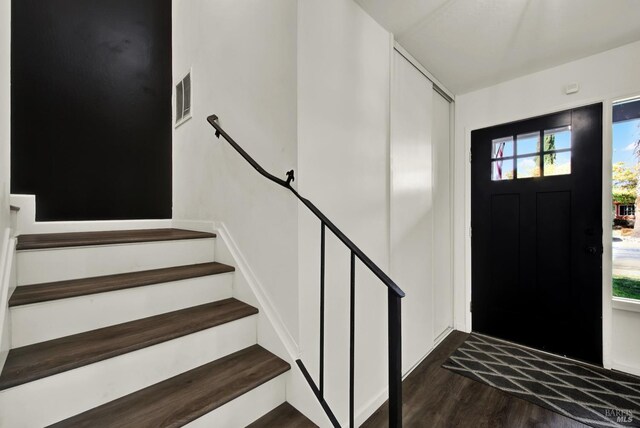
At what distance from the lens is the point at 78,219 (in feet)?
7.62

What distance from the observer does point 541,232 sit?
245 centimetres

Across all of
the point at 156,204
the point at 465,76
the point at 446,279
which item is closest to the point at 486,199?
the point at 446,279

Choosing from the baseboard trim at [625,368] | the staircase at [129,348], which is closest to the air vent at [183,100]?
the staircase at [129,348]

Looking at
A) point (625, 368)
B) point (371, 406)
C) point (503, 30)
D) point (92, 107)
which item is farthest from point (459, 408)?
point (92, 107)

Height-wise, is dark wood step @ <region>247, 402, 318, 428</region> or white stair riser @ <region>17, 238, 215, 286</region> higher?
white stair riser @ <region>17, 238, 215, 286</region>

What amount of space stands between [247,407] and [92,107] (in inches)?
109

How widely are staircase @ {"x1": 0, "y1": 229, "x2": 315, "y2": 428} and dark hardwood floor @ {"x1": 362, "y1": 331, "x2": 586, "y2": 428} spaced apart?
872 mm

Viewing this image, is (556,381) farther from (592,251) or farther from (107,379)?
(107,379)

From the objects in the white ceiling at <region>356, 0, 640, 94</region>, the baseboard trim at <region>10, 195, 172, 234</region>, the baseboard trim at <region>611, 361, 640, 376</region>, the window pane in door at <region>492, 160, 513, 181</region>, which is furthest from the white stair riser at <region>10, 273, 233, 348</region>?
the baseboard trim at <region>611, 361, 640, 376</region>

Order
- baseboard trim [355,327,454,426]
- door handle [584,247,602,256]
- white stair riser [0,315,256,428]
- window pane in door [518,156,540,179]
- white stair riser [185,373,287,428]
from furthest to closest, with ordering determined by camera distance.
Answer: window pane in door [518,156,540,179], door handle [584,247,602,256], baseboard trim [355,327,454,426], white stair riser [185,373,287,428], white stair riser [0,315,256,428]

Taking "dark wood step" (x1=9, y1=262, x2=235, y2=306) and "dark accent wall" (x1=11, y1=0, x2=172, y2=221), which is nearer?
"dark wood step" (x1=9, y1=262, x2=235, y2=306)

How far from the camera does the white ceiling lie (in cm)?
166

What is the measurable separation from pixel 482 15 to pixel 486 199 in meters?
1.66

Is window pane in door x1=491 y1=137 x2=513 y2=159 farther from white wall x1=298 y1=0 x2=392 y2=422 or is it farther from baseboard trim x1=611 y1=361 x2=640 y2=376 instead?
baseboard trim x1=611 y1=361 x2=640 y2=376
